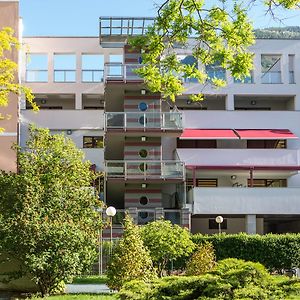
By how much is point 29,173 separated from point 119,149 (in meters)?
19.8

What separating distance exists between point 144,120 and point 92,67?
10184 mm

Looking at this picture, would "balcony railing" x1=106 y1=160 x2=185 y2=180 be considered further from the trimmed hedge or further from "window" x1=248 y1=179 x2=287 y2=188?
"window" x1=248 y1=179 x2=287 y2=188

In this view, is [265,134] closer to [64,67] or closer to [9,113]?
[64,67]

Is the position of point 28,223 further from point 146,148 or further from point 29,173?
point 146,148

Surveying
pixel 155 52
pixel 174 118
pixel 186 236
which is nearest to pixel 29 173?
pixel 186 236

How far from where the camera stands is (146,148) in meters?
39.8

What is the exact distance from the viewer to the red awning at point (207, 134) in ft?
133

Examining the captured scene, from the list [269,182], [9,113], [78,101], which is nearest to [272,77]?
[269,182]

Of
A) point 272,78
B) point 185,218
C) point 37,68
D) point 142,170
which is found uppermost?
point 37,68

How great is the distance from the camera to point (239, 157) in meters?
41.6

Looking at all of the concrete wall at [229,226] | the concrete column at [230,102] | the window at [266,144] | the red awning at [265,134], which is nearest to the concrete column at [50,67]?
the concrete column at [230,102]

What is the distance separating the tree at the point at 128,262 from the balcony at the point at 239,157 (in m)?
22.9

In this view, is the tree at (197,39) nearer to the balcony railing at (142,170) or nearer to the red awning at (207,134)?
the balcony railing at (142,170)

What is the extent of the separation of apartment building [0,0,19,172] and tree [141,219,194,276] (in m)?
15.7
